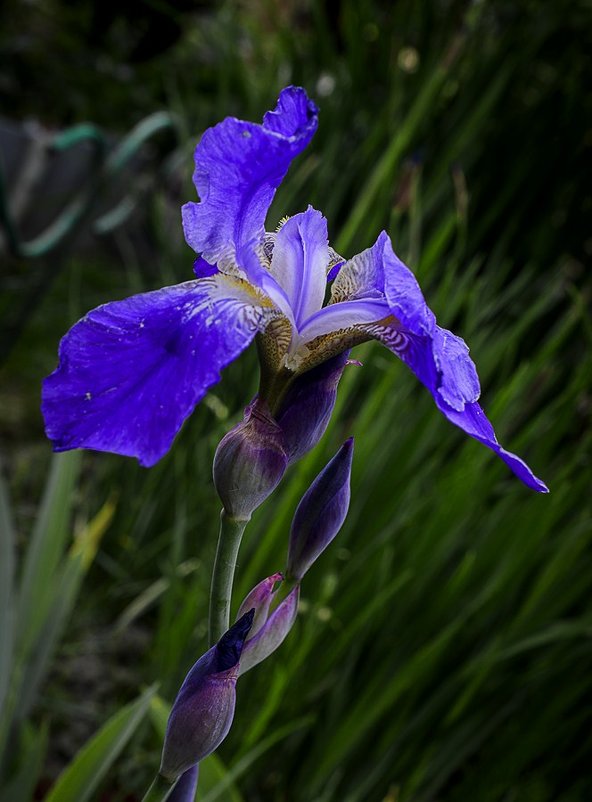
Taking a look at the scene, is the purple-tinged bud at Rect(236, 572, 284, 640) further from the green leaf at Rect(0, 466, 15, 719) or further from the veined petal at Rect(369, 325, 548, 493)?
the green leaf at Rect(0, 466, 15, 719)

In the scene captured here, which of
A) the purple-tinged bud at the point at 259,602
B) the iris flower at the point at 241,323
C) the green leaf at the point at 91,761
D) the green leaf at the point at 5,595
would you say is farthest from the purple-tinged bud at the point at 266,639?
the green leaf at the point at 5,595

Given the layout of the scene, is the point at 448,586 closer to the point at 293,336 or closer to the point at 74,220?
the point at 293,336

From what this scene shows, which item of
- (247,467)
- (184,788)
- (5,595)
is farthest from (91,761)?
(247,467)

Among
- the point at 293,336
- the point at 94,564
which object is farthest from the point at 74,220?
the point at 293,336

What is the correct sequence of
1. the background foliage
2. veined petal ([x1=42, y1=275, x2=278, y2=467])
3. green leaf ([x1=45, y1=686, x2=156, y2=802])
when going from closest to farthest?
veined petal ([x1=42, y1=275, x2=278, y2=467]) < green leaf ([x1=45, y1=686, x2=156, y2=802]) < the background foliage

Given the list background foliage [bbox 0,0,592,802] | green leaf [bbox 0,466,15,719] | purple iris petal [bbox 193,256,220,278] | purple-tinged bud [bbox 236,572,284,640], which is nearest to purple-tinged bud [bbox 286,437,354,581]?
purple-tinged bud [bbox 236,572,284,640]

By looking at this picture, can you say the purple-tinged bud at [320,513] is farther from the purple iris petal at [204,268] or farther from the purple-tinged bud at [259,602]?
the purple iris petal at [204,268]
